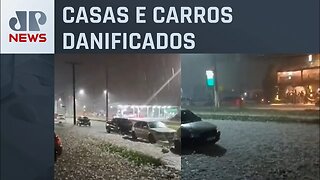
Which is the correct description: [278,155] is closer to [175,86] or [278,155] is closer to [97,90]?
[175,86]

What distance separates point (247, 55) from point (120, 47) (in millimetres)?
748

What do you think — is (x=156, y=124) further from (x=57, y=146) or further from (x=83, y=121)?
(x=57, y=146)

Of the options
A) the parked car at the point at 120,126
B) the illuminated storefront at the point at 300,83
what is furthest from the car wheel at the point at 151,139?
→ the illuminated storefront at the point at 300,83

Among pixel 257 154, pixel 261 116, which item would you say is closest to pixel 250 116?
pixel 261 116

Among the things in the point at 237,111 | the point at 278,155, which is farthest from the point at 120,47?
the point at 278,155

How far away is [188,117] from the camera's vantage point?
8.08 ft

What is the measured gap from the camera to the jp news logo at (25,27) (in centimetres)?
239

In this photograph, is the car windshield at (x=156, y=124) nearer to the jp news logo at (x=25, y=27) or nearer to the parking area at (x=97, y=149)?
the parking area at (x=97, y=149)

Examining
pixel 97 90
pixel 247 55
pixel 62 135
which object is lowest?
pixel 62 135

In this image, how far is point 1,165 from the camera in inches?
95.1

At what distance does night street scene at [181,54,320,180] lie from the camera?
8.00 feet

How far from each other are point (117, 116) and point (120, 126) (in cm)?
6

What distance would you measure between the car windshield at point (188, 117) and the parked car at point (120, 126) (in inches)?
12.7

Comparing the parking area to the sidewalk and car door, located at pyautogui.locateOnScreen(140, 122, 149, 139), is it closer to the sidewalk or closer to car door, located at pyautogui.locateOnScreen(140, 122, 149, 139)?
car door, located at pyautogui.locateOnScreen(140, 122, 149, 139)
